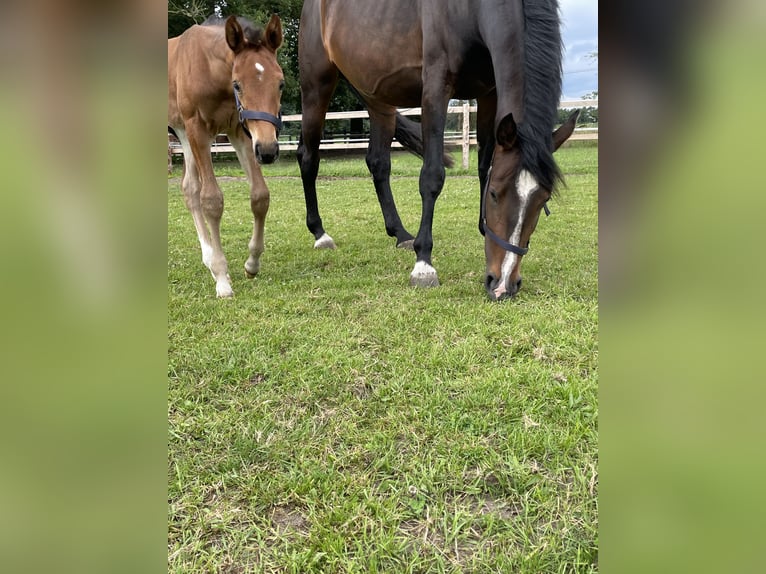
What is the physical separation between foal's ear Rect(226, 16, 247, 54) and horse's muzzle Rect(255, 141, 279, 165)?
1.96 feet

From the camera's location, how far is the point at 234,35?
118 inches

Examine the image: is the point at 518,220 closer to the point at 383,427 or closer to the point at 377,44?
the point at 383,427

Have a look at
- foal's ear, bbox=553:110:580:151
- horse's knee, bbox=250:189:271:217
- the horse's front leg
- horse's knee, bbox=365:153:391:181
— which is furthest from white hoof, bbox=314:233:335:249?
foal's ear, bbox=553:110:580:151

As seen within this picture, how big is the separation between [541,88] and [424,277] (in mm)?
1411

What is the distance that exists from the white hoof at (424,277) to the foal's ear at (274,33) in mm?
1722

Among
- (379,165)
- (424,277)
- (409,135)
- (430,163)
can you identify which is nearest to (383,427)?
(424,277)

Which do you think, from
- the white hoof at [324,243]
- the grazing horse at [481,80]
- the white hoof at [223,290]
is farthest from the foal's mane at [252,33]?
the white hoof at [324,243]

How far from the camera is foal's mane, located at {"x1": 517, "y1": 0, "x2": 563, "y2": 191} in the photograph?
9.58 feet

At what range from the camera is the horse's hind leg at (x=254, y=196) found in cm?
373

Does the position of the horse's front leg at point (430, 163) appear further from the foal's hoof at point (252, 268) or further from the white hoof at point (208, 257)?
the white hoof at point (208, 257)

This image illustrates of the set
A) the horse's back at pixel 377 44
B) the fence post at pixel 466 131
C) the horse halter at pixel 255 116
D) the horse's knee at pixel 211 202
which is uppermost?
the fence post at pixel 466 131
